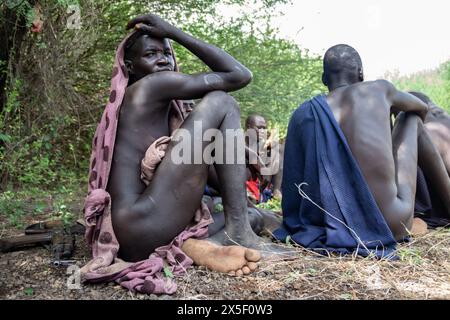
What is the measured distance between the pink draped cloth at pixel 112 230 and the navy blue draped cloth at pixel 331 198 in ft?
2.28

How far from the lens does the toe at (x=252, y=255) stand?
8.20 ft

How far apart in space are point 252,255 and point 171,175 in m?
0.60

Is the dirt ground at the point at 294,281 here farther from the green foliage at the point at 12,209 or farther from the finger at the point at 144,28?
the finger at the point at 144,28

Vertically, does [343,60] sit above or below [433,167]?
above

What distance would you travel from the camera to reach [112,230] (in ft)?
8.59

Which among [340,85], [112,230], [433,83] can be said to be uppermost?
[433,83]

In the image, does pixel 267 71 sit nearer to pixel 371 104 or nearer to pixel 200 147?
pixel 371 104

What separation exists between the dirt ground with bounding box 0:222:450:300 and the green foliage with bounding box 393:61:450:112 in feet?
28.8

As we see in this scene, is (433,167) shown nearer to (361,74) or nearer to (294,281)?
(361,74)

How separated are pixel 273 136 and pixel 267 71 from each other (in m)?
0.98

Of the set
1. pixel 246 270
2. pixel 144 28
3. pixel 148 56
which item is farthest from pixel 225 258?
pixel 144 28

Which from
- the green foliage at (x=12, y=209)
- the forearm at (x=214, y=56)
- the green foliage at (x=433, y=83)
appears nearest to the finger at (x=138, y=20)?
the forearm at (x=214, y=56)
